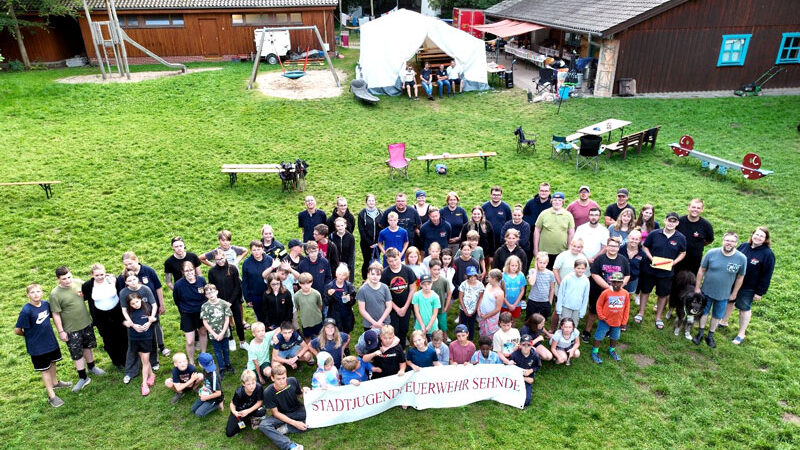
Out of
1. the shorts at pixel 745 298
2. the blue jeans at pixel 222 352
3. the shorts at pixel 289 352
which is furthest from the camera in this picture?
the shorts at pixel 745 298

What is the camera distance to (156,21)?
27.8 m

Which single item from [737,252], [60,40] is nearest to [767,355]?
[737,252]

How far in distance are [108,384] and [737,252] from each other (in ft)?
30.4

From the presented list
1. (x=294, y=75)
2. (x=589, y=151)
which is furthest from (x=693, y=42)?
(x=294, y=75)

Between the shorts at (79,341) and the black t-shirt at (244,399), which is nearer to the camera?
Result: the black t-shirt at (244,399)

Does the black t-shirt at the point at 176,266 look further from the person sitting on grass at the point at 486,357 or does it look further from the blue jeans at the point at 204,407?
the person sitting on grass at the point at 486,357

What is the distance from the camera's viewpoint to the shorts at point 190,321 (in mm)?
7465

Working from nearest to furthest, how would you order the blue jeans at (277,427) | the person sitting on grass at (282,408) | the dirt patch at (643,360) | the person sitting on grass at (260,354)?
1. the blue jeans at (277,427)
2. the person sitting on grass at (282,408)
3. the person sitting on grass at (260,354)
4. the dirt patch at (643,360)

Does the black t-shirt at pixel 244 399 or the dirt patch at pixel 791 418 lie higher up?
the black t-shirt at pixel 244 399

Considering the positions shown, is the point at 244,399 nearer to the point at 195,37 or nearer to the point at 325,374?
the point at 325,374

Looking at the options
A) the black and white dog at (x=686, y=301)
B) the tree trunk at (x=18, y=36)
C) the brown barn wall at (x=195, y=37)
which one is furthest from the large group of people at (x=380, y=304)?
the tree trunk at (x=18, y=36)

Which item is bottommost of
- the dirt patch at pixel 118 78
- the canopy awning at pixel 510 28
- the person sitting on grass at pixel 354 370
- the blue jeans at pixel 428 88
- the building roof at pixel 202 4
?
the person sitting on grass at pixel 354 370

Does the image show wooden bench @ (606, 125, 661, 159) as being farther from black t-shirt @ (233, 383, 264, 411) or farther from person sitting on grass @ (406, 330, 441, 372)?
black t-shirt @ (233, 383, 264, 411)

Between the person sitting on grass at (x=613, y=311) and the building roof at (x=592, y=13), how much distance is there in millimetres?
15851
